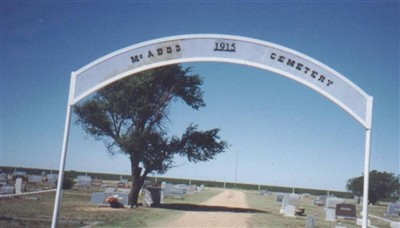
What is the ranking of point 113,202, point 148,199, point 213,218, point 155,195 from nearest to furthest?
point 213,218 → point 113,202 → point 148,199 → point 155,195

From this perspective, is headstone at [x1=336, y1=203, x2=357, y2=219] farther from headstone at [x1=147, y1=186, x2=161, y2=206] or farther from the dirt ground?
headstone at [x1=147, y1=186, x2=161, y2=206]

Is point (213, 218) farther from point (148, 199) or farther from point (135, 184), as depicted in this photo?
point (135, 184)

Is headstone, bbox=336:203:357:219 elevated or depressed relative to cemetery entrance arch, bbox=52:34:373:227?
depressed

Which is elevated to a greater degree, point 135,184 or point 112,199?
point 135,184

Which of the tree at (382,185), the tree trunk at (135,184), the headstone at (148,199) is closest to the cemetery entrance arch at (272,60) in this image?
the tree trunk at (135,184)

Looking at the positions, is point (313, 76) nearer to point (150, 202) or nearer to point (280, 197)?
point (150, 202)

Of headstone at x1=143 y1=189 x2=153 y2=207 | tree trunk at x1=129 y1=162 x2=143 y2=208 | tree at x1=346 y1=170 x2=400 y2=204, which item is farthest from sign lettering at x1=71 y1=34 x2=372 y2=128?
tree at x1=346 y1=170 x2=400 y2=204

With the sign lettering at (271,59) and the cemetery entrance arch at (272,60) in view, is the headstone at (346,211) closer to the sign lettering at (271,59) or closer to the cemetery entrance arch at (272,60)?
the cemetery entrance arch at (272,60)

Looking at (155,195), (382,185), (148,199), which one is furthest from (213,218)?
(382,185)

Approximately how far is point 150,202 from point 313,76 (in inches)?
759

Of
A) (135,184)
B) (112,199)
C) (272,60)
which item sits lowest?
(112,199)

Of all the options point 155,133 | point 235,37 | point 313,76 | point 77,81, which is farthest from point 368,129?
point 155,133

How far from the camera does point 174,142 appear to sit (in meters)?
26.1

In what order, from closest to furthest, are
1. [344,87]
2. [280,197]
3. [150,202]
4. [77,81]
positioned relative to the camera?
[344,87], [77,81], [150,202], [280,197]
